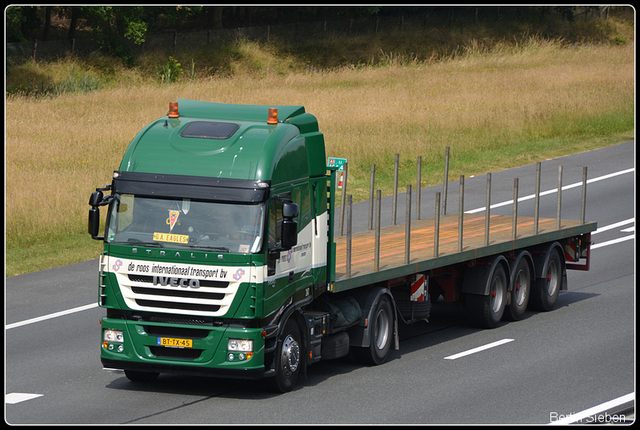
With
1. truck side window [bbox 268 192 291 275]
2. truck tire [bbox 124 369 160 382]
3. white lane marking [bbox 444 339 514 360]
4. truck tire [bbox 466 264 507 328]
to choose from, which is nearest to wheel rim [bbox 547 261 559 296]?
truck tire [bbox 466 264 507 328]

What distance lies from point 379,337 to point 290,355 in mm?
1958

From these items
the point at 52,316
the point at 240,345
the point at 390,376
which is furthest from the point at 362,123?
the point at 240,345

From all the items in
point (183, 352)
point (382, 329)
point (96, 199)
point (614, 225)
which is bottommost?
point (614, 225)

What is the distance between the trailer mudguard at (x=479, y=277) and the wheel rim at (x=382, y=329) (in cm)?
227

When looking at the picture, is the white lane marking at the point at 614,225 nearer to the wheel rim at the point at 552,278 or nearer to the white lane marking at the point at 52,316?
the wheel rim at the point at 552,278

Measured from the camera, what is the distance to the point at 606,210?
920 inches

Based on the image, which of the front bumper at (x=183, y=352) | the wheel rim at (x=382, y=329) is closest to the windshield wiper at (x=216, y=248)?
the front bumper at (x=183, y=352)

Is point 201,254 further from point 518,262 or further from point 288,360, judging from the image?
point 518,262

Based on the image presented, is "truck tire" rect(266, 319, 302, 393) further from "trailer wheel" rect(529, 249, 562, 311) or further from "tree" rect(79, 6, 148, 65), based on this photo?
"tree" rect(79, 6, 148, 65)

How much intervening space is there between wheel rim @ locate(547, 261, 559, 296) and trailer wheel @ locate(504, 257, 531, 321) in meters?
0.47

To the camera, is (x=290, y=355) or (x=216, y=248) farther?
(x=290, y=355)

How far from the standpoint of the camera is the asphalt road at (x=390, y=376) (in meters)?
10.1

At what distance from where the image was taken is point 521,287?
1554 centimetres

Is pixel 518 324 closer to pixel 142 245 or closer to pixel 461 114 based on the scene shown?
pixel 142 245
